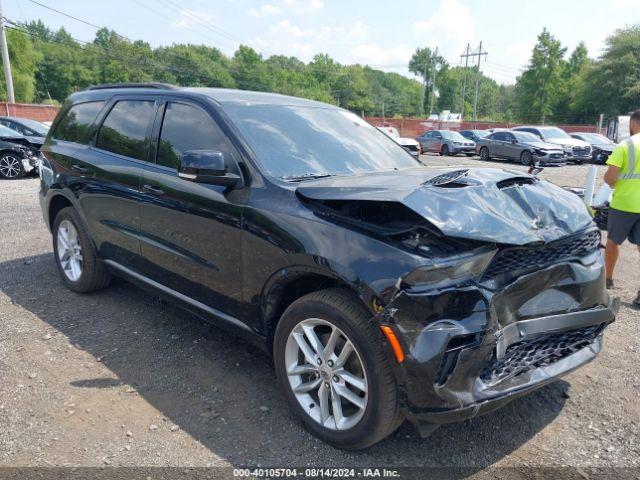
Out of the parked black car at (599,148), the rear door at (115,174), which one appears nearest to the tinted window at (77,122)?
the rear door at (115,174)

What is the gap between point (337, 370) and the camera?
103 inches

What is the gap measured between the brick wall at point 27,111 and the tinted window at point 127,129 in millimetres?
26598

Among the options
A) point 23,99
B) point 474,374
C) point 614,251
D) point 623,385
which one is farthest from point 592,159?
point 23,99

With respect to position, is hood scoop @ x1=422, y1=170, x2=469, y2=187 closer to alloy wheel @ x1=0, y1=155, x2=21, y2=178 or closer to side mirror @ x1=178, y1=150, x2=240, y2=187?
side mirror @ x1=178, y1=150, x2=240, y2=187

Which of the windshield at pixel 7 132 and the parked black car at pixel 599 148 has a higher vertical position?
the windshield at pixel 7 132

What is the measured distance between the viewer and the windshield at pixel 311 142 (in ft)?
10.7

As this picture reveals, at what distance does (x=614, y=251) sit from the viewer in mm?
5023

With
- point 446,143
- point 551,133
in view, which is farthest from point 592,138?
point 446,143

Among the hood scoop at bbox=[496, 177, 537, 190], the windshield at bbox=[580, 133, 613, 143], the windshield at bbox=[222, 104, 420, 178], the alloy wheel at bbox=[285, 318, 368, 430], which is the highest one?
the windshield at bbox=[222, 104, 420, 178]

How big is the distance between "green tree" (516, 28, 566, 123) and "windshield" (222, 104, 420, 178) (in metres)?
68.0

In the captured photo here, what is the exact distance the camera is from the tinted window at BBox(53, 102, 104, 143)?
465cm

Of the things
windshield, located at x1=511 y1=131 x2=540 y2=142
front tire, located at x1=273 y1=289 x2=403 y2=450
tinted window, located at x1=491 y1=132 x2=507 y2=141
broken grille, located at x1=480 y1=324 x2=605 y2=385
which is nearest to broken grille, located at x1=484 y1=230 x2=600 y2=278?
broken grille, located at x1=480 y1=324 x2=605 y2=385

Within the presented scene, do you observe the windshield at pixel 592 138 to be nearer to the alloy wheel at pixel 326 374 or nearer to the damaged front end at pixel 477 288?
the damaged front end at pixel 477 288

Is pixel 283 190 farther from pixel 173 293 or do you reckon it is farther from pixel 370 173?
pixel 173 293
